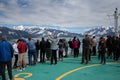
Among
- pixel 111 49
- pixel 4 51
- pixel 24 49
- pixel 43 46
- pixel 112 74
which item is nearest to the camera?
pixel 4 51

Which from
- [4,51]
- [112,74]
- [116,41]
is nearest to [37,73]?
[4,51]

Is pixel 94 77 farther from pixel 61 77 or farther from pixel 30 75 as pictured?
pixel 30 75

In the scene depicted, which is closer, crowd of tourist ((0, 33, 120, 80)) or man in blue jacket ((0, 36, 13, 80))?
→ man in blue jacket ((0, 36, 13, 80))

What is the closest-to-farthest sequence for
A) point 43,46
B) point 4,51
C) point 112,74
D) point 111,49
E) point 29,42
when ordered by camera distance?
1. point 4,51
2. point 112,74
3. point 29,42
4. point 43,46
5. point 111,49

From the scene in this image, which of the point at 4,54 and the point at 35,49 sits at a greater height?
the point at 4,54

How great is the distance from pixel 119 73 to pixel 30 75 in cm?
494

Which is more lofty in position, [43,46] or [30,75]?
[43,46]

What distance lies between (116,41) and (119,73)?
5.40m

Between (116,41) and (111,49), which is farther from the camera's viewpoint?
(111,49)

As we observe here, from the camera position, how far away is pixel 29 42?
1549 cm

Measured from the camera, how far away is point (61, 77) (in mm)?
11133

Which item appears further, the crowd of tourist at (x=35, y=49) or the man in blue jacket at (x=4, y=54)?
the crowd of tourist at (x=35, y=49)

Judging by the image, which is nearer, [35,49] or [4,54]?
[4,54]

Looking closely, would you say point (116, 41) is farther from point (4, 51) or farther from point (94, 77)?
point (4, 51)
